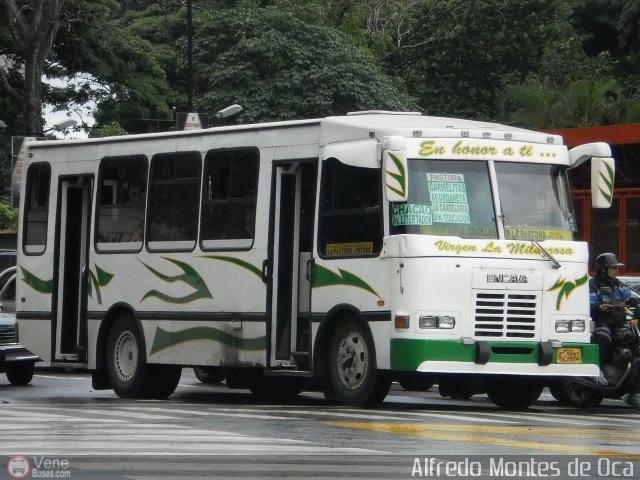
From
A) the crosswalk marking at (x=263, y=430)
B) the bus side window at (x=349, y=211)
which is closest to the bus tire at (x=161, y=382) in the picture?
the crosswalk marking at (x=263, y=430)

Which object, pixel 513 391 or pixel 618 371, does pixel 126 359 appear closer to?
pixel 513 391

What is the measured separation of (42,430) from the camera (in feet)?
41.6

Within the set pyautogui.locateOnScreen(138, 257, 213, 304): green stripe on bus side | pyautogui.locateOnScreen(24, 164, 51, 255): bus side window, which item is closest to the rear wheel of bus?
pyautogui.locateOnScreen(138, 257, 213, 304): green stripe on bus side

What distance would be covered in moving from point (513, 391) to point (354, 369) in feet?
7.15

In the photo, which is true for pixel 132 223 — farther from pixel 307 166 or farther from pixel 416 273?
pixel 416 273

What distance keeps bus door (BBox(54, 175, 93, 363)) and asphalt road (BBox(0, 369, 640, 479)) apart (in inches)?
90.5

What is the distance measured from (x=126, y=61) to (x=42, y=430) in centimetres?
3966

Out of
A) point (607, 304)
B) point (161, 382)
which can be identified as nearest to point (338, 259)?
point (607, 304)

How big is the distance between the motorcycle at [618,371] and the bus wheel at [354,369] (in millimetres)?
2483

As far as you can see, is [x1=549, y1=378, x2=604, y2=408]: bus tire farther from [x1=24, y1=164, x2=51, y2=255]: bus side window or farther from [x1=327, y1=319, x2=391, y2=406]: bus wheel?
[x1=24, y1=164, x2=51, y2=255]: bus side window

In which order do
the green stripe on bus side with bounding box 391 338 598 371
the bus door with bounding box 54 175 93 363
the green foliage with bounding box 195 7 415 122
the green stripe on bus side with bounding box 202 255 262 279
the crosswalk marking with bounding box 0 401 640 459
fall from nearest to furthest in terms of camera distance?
the crosswalk marking with bounding box 0 401 640 459
the green stripe on bus side with bounding box 391 338 598 371
the green stripe on bus side with bounding box 202 255 262 279
the bus door with bounding box 54 175 93 363
the green foliage with bounding box 195 7 415 122

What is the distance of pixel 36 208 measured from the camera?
2058cm

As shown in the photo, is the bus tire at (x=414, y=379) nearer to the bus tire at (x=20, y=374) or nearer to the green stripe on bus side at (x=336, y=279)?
the green stripe on bus side at (x=336, y=279)

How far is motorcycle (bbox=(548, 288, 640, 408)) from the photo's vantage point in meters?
17.6
